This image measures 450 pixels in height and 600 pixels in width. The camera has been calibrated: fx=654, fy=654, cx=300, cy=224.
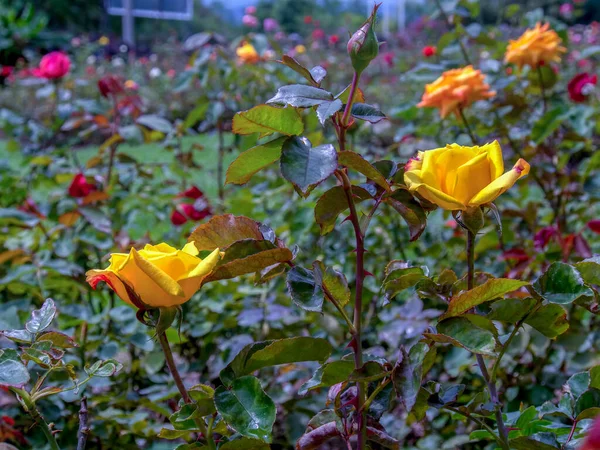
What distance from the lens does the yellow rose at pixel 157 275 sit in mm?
463

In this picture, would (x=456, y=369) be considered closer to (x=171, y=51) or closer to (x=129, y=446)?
(x=129, y=446)

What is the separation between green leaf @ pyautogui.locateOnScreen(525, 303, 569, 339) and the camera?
50 centimetres

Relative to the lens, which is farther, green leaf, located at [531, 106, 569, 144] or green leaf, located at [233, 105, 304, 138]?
green leaf, located at [531, 106, 569, 144]

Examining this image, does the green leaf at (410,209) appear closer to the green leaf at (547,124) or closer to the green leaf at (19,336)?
the green leaf at (19,336)

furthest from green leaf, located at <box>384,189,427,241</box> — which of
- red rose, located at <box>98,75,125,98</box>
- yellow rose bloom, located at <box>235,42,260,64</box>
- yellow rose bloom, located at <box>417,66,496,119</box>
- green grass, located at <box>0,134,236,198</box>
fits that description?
green grass, located at <box>0,134,236,198</box>

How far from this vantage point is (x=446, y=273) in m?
0.55

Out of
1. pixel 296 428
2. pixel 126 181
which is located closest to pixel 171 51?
pixel 126 181

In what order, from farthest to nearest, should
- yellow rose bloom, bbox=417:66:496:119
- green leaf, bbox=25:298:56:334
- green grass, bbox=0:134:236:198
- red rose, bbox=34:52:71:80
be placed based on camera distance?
green grass, bbox=0:134:236:198 < red rose, bbox=34:52:71:80 < yellow rose bloom, bbox=417:66:496:119 < green leaf, bbox=25:298:56:334

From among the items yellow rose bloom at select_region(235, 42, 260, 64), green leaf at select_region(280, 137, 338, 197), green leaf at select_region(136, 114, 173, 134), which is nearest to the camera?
green leaf at select_region(280, 137, 338, 197)

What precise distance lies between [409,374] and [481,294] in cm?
8

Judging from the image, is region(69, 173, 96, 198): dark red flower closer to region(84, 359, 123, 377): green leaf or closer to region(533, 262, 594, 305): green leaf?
region(84, 359, 123, 377): green leaf

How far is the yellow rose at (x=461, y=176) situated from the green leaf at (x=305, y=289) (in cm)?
10

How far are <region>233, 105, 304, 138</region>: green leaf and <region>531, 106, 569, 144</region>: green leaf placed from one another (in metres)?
0.88

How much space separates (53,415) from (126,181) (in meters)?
0.67
